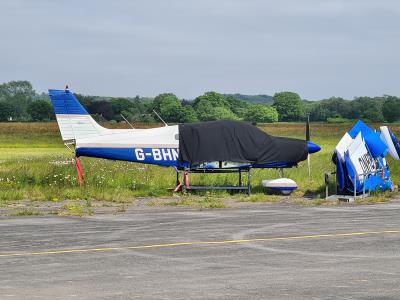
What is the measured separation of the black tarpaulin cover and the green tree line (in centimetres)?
370

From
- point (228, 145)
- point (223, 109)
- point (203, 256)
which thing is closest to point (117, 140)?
point (228, 145)

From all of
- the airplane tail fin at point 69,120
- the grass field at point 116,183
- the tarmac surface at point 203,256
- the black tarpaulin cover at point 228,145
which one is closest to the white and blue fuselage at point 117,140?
the airplane tail fin at point 69,120

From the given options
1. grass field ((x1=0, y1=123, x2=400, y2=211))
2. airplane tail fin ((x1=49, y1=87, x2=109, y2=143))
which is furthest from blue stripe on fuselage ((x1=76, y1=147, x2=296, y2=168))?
grass field ((x1=0, y1=123, x2=400, y2=211))

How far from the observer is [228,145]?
25.8 meters

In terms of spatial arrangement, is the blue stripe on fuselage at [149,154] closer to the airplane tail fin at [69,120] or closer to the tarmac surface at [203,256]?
the airplane tail fin at [69,120]

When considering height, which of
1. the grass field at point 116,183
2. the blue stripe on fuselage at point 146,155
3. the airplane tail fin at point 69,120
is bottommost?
the grass field at point 116,183

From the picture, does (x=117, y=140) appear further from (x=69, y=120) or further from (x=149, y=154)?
(x=69, y=120)

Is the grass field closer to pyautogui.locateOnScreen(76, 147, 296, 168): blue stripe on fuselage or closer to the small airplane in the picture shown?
pyautogui.locateOnScreen(76, 147, 296, 168): blue stripe on fuselage

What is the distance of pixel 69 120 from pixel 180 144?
386cm

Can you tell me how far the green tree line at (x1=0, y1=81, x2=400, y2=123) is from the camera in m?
Result: 56.5

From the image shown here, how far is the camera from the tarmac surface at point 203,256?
1012 cm

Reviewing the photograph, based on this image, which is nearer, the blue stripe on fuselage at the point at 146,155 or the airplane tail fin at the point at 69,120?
the blue stripe on fuselage at the point at 146,155

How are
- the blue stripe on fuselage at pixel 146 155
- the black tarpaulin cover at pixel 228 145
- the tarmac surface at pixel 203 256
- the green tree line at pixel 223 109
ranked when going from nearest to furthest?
the tarmac surface at pixel 203 256 → the black tarpaulin cover at pixel 228 145 → the blue stripe on fuselage at pixel 146 155 → the green tree line at pixel 223 109

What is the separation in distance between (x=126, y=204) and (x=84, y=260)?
34.7 ft
